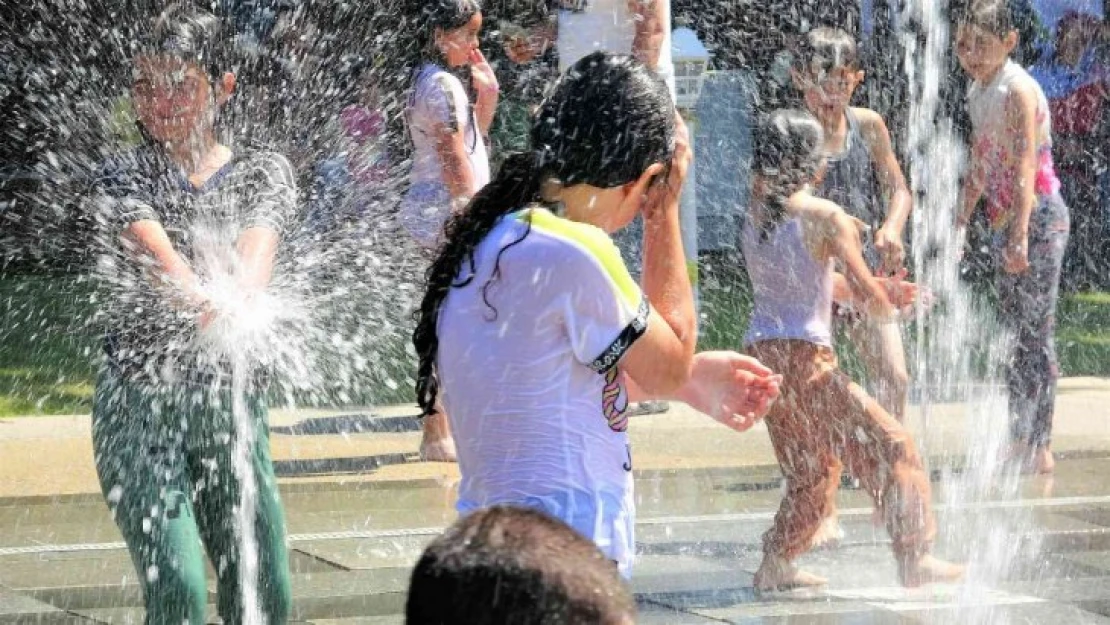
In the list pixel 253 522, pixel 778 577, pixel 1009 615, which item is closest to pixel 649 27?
pixel 778 577

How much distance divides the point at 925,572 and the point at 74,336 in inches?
376

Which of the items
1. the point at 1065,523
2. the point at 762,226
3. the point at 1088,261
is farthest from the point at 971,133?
the point at 1088,261

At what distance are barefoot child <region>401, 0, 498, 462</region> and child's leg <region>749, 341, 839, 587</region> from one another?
6.68ft

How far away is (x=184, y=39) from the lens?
4641mm

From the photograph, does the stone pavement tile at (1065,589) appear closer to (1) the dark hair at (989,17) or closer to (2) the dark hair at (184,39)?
(1) the dark hair at (989,17)

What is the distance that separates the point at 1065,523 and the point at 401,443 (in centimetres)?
320

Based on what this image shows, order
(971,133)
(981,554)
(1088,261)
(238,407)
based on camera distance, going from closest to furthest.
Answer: (238,407)
(981,554)
(971,133)
(1088,261)

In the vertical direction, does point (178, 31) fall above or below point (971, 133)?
above

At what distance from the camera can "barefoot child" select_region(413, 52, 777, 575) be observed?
3.34 m

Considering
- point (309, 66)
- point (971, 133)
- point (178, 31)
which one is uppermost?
point (178, 31)

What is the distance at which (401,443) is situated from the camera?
30.6 feet

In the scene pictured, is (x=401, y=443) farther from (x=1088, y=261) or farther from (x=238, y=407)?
(x=1088, y=261)

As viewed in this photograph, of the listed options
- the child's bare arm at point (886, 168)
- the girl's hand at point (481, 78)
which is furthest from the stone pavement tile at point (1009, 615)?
the girl's hand at point (481, 78)

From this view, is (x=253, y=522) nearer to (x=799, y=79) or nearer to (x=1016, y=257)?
(x=799, y=79)
